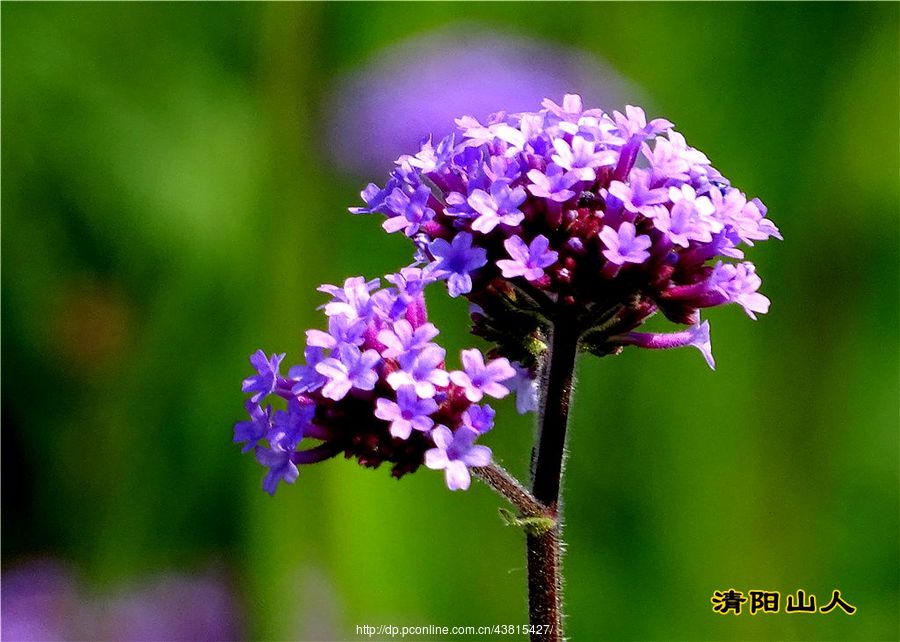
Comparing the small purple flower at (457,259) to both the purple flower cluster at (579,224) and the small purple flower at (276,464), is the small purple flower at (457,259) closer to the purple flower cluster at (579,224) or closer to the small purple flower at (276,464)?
the purple flower cluster at (579,224)

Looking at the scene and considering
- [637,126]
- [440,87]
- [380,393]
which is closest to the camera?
[380,393]

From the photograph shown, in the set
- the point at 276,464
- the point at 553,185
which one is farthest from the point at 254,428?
the point at 553,185

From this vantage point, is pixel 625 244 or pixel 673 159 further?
pixel 673 159

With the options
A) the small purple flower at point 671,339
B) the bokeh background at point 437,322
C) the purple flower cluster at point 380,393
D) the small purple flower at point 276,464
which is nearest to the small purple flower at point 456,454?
the purple flower cluster at point 380,393

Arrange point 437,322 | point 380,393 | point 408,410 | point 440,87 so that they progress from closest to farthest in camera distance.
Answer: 1. point 408,410
2. point 380,393
3. point 437,322
4. point 440,87

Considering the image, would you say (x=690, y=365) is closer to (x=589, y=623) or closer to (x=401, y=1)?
(x=589, y=623)

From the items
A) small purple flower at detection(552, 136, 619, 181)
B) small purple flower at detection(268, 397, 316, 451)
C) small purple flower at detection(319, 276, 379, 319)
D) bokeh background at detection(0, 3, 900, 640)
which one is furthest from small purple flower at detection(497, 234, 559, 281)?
bokeh background at detection(0, 3, 900, 640)

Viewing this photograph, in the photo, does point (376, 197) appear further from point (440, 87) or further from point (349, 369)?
point (440, 87)
